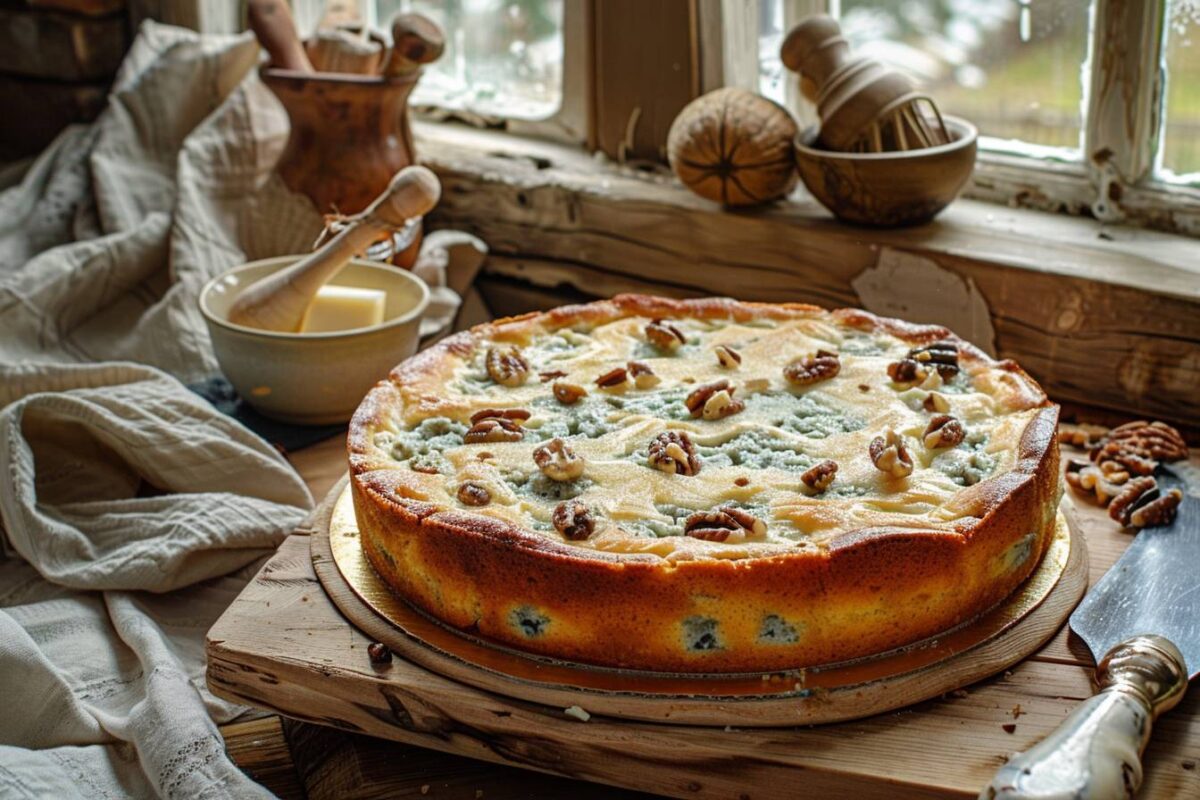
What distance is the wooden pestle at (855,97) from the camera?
1.95m

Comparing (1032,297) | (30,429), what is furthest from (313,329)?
(1032,297)

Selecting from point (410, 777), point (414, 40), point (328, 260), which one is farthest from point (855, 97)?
point (410, 777)

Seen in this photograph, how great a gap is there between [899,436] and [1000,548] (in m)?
0.17

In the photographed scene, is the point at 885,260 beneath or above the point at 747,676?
above

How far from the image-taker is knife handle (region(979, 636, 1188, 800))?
A: 1.01 m

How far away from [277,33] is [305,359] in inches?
25.7

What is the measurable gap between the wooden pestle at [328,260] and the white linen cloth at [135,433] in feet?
0.54

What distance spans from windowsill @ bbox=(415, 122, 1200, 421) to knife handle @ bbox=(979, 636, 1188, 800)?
0.71 m

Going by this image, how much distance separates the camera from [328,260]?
185cm

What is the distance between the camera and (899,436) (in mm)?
1410

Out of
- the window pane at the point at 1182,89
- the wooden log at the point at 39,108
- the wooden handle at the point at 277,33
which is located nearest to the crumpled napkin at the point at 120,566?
the wooden handle at the point at 277,33

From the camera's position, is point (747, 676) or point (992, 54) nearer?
point (747, 676)

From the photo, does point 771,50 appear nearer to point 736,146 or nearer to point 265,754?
point 736,146

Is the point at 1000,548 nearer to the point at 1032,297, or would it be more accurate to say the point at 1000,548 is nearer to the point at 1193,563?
the point at 1193,563
